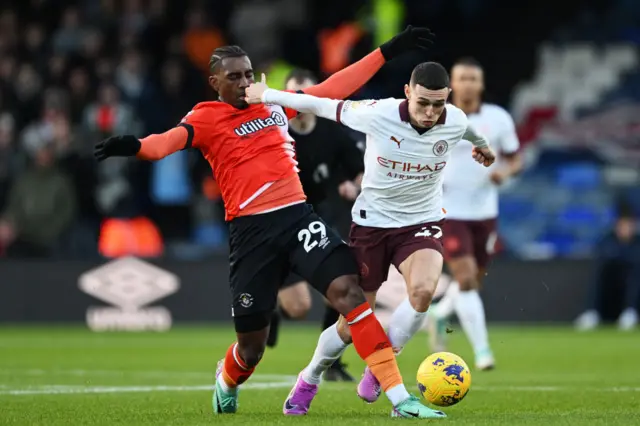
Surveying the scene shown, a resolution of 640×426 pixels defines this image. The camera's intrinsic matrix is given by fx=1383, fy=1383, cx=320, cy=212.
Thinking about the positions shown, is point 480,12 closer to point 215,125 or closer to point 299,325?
point 299,325

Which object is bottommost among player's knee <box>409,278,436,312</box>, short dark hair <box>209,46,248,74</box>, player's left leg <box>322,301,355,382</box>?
player's left leg <box>322,301,355,382</box>

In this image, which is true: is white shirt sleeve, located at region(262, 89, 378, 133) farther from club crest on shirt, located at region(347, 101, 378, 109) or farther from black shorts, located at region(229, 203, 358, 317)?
black shorts, located at region(229, 203, 358, 317)

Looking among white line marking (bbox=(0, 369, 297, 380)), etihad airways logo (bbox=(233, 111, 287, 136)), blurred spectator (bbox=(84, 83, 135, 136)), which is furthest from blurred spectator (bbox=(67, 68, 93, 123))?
etihad airways logo (bbox=(233, 111, 287, 136))

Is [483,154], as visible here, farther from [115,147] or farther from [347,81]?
[115,147]

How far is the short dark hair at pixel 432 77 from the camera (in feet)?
27.6

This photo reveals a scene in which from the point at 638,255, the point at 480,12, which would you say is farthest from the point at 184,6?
the point at 638,255

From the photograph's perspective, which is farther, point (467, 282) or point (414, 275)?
point (467, 282)

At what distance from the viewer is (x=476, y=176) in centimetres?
1277

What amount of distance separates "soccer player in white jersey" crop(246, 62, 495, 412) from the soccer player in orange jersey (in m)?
0.18

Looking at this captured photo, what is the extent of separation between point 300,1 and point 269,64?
2.42 m

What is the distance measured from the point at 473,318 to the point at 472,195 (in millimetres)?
1178

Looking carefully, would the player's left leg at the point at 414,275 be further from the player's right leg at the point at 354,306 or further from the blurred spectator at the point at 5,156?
the blurred spectator at the point at 5,156

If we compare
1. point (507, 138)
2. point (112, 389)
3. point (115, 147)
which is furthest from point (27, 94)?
point (115, 147)

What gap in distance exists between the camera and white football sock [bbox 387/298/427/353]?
878 centimetres
